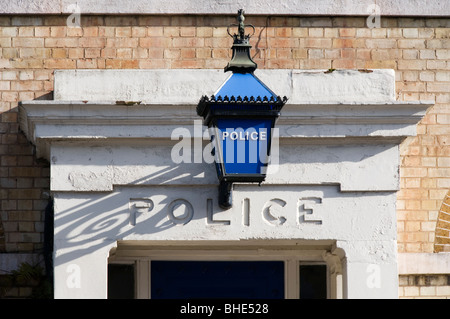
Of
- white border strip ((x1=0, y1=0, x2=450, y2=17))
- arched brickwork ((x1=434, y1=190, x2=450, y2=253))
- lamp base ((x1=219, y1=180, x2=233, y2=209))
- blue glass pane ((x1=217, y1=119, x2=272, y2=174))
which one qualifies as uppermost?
white border strip ((x1=0, y1=0, x2=450, y2=17))

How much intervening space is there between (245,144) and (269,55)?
6.93 ft

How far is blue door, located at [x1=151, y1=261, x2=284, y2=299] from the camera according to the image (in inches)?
439

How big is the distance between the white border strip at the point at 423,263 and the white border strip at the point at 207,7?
2225 millimetres

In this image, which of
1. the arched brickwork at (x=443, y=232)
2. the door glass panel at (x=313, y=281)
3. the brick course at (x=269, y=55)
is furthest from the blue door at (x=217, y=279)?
the arched brickwork at (x=443, y=232)

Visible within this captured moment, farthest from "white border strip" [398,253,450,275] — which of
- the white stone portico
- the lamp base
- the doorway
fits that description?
the lamp base

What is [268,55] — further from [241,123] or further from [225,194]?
[241,123]

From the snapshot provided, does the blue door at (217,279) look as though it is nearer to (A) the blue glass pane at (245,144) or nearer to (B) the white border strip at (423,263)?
(B) the white border strip at (423,263)

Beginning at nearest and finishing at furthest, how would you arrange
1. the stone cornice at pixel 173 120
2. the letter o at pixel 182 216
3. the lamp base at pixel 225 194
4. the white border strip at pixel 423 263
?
the lamp base at pixel 225 194 → the stone cornice at pixel 173 120 → the letter o at pixel 182 216 → the white border strip at pixel 423 263

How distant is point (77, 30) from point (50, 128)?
1.35 metres

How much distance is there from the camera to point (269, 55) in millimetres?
11297

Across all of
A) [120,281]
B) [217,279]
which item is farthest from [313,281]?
[120,281]

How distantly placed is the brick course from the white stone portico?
708 millimetres

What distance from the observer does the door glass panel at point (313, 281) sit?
37.0ft

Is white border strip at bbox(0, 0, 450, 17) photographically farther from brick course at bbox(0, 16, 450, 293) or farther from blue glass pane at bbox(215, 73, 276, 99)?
blue glass pane at bbox(215, 73, 276, 99)
